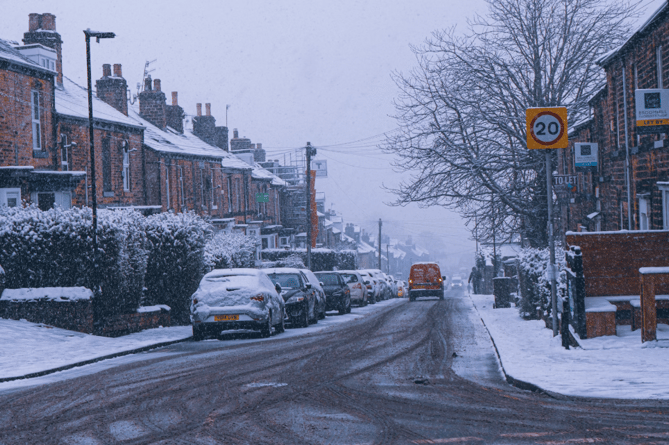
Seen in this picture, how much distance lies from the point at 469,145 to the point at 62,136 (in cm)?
1590

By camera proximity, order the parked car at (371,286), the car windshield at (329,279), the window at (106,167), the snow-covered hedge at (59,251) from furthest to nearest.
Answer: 1. the parked car at (371,286)
2. the window at (106,167)
3. the car windshield at (329,279)
4. the snow-covered hedge at (59,251)

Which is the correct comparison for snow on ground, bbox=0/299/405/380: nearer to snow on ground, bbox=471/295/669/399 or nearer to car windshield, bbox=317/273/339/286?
snow on ground, bbox=471/295/669/399

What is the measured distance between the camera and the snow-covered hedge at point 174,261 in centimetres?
2105

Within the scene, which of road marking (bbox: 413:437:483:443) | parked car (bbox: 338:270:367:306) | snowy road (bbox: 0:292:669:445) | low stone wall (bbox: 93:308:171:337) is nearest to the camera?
road marking (bbox: 413:437:483:443)

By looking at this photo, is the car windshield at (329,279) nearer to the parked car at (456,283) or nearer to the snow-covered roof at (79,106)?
the snow-covered roof at (79,106)

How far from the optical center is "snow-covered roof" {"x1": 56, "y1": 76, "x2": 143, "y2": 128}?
103 feet

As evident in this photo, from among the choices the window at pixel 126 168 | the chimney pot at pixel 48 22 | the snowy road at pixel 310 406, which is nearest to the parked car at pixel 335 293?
the snowy road at pixel 310 406

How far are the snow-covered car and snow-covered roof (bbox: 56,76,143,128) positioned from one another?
15998mm

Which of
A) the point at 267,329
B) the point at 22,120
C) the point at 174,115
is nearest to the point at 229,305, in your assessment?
the point at 267,329

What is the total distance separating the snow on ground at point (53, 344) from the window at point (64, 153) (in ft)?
43.9

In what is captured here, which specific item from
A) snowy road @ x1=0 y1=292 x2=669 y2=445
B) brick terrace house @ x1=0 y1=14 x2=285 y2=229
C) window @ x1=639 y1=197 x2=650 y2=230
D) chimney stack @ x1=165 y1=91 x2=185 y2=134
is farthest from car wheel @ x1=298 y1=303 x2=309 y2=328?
chimney stack @ x1=165 y1=91 x2=185 y2=134

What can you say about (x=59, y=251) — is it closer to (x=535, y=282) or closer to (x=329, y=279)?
(x=535, y=282)

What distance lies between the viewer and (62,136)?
30156mm

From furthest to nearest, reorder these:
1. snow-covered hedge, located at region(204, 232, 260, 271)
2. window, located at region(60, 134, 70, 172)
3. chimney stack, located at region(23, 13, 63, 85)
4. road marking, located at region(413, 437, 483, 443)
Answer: chimney stack, located at region(23, 13, 63, 85) → window, located at region(60, 134, 70, 172) → snow-covered hedge, located at region(204, 232, 260, 271) → road marking, located at region(413, 437, 483, 443)
